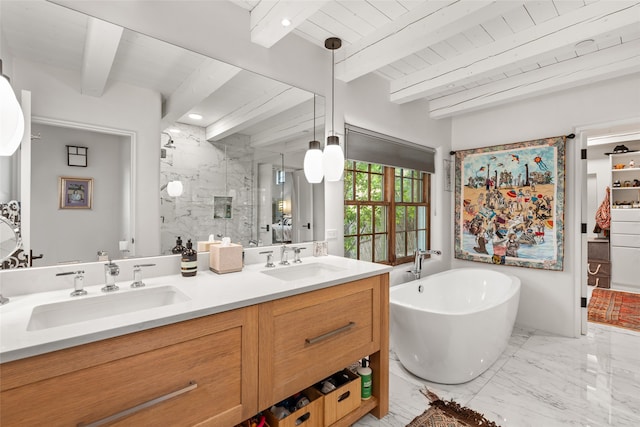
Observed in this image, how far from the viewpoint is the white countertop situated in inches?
31.5

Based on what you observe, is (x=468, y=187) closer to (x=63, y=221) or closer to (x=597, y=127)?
(x=597, y=127)

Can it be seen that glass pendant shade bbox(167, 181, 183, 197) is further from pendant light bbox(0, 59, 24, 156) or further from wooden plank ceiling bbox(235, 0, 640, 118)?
wooden plank ceiling bbox(235, 0, 640, 118)

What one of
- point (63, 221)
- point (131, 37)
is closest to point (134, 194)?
point (63, 221)

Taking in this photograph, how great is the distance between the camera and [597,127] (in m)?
2.81

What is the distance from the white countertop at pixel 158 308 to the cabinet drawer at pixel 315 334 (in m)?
0.06

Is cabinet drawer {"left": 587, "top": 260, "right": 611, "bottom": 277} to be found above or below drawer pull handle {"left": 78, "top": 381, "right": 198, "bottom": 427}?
below

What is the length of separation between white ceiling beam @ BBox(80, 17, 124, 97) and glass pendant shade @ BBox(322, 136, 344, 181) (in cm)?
121

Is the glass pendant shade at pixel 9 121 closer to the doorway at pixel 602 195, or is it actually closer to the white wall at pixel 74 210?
the white wall at pixel 74 210

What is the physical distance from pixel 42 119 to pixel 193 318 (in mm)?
1058

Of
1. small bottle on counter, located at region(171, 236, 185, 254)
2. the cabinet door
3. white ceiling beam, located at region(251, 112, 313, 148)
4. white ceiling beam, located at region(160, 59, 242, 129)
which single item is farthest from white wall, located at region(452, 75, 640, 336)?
small bottle on counter, located at region(171, 236, 185, 254)

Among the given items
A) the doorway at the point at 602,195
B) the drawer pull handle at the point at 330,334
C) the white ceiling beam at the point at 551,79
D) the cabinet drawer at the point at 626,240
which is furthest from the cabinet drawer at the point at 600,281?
the drawer pull handle at the point at 330,334

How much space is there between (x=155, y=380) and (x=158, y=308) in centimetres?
22

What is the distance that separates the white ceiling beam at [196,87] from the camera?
5.27ft

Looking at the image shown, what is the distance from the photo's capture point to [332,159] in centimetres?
202
